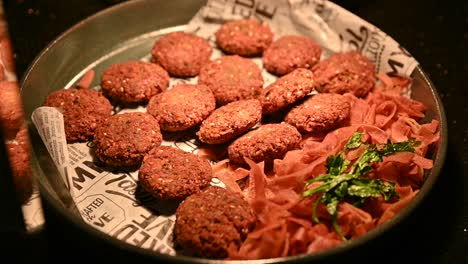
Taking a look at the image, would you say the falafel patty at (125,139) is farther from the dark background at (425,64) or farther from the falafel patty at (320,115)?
the falafel patty at (320,115)

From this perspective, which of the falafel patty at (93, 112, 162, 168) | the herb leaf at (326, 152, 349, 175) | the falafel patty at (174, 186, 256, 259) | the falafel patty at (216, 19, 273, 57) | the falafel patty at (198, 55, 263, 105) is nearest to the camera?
the falafel patty at (174, 186, 256, 259)

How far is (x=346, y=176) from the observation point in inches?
53.1

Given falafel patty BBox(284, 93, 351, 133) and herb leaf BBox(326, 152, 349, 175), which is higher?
falafel patty BBox(284, 93, 351, 133)

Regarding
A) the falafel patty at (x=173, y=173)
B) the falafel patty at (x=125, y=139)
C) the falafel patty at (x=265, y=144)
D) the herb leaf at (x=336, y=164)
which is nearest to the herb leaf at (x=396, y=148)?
the herb leaf at (x=336, y=164)

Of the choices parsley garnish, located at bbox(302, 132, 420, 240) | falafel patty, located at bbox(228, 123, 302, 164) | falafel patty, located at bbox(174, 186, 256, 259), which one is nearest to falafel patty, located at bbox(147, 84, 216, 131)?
falafel patty, located at bbox(228, 123, 302, 164)

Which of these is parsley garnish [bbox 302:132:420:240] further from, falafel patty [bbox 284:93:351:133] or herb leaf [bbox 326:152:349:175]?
falafel patty [bbox 284:93:351:133]

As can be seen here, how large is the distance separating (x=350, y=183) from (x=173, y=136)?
54 centimetres

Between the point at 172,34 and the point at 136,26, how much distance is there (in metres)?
0.14

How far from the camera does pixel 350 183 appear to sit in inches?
53.0

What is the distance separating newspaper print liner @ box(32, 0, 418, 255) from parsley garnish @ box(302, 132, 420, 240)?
0.96 ft

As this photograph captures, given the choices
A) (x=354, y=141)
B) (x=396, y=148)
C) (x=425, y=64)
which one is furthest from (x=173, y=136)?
(x=425, y=64)

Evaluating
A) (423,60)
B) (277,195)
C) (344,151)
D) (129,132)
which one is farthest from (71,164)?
(423,60)

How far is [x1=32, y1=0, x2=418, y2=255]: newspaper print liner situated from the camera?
1384mm

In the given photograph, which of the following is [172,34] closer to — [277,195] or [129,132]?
[129,132]
